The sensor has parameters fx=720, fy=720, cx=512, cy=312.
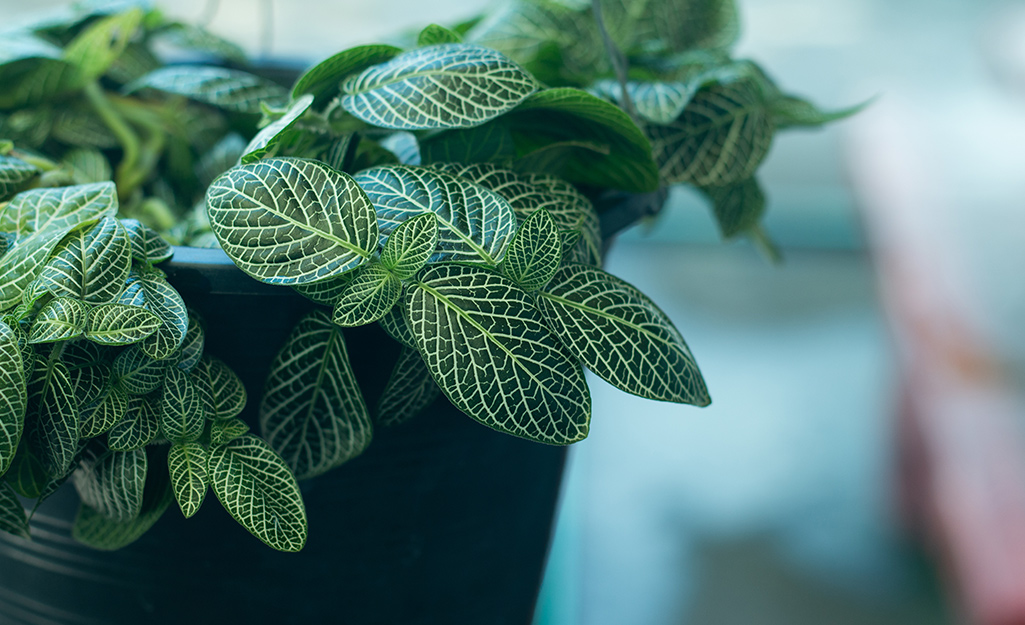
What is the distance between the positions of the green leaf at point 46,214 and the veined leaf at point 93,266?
0.6 inches

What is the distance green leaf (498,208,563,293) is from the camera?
35 centimetres

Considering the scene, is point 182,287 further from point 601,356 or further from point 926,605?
point 926,605

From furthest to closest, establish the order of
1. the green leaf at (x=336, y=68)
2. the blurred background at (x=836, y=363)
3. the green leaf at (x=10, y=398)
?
the blurred background at (x=836, y=363) < the green leaf at (x=336, y=68) < the green leaf at (x=10, y=398)

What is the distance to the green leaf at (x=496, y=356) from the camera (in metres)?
0.33

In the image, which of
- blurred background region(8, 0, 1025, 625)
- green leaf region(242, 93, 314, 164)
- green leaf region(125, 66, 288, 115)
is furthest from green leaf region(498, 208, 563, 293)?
blurred background region(8, 0, 1025, 625)

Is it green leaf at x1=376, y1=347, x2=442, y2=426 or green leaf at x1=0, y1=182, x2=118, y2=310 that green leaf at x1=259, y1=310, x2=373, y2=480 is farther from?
green leaf at x1=0, y1=182, x2=118, y2=310

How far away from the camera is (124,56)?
2.35ft

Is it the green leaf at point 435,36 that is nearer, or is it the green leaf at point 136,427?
the green leaf at point 136,427

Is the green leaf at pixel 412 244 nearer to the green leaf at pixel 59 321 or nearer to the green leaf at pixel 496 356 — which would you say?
the green leaf at pixel 496 356

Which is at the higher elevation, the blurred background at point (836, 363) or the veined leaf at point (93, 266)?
the veined leaf at point (93, 266)

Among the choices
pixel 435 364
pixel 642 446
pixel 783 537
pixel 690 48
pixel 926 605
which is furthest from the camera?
pixel 642 446

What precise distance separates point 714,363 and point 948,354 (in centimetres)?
125

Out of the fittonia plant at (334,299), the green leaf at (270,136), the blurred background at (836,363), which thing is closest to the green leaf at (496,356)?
the fittonia plant at (334,299)

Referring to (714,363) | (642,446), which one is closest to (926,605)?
(642,446)
